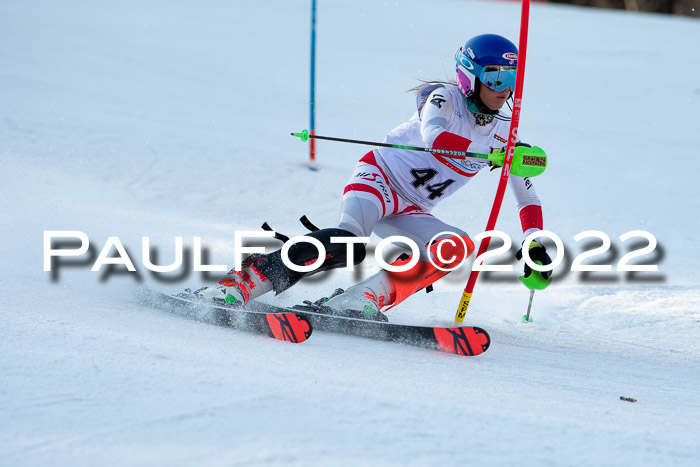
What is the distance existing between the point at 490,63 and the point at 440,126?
325mm

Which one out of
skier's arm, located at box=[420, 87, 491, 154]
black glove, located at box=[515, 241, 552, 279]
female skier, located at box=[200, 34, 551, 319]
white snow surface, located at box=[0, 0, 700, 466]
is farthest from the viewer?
black glove, located at box=[515, 241, 552, 279]

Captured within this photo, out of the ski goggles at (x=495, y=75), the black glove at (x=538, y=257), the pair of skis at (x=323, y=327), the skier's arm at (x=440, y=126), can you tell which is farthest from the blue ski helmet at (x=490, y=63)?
the pair of skis at (x=323, y=327)

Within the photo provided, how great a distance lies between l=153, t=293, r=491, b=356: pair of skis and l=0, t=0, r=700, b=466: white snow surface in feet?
0.20

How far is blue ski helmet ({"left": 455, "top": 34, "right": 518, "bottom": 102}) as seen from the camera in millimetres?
3119

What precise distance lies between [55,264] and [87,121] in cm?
391

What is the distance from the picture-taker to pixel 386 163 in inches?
137

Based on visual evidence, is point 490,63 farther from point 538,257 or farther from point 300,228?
Result: point 300,228

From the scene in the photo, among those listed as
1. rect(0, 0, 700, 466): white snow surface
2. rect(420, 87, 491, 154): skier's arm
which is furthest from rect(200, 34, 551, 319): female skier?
rect(0, 0, 700, 466): white snow surface

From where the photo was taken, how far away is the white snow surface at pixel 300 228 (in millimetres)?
1820

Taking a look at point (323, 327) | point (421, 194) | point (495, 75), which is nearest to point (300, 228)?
point (421, 194)

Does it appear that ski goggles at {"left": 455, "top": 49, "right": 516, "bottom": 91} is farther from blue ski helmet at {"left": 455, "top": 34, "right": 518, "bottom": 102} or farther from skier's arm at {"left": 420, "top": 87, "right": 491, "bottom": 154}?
skier's arm at {"left": 420, "top": 87, "right": 491, "bottom": 154}

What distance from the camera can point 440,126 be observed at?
3121 millimetres

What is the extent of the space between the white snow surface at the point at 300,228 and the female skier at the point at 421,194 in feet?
1.16

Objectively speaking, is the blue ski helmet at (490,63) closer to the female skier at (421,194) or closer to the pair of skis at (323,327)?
the female skier at (421,194)
